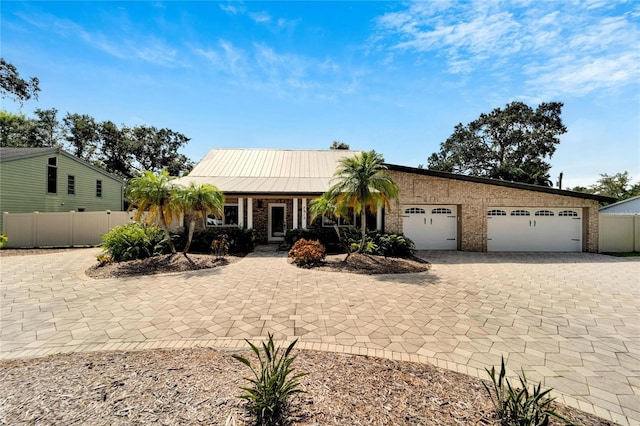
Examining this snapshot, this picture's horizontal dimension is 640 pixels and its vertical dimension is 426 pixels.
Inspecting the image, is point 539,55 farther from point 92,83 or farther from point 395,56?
point 92,83

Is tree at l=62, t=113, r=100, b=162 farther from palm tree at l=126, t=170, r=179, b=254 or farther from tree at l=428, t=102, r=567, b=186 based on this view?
tree at l=428, t=102, r=567, b=186

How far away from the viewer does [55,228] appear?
1355cm

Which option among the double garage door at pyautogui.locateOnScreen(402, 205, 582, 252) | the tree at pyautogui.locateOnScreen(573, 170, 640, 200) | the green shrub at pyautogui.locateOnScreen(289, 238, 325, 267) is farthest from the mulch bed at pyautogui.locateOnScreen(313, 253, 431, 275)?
the tree at pyautogui.locateOnScreen(573, 170, 640, 200)

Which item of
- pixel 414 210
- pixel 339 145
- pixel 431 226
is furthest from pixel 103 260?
pixel 339 145

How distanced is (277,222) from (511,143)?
28533 millimetres

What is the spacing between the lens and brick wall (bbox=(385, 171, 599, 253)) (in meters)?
12.4

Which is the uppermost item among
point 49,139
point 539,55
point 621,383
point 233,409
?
point 49,139

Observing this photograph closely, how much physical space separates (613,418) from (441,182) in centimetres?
1098

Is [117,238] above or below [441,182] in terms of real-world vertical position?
below

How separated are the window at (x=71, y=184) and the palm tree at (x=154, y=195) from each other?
47.0ft

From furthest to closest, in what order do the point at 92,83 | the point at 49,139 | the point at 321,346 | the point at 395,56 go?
the point at 49,139 → the point at 92,83 → the point at 395,56 → the point at 321,346

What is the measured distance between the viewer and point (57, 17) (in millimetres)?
6918

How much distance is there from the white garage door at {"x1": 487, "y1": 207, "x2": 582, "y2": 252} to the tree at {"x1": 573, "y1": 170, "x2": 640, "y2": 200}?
28037 millimetres

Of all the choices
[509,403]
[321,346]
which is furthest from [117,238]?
[509,403]
